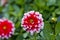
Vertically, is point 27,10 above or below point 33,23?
above

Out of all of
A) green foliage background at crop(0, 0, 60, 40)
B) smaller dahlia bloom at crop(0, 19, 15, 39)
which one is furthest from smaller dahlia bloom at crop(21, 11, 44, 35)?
smaller dahlia bloom at crop(0, 19, 15, 39)

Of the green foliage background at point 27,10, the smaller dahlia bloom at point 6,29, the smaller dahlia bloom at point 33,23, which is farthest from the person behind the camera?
the green foliage background at point 27,10

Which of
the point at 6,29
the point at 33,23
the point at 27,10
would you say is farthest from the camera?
the point at 27,10

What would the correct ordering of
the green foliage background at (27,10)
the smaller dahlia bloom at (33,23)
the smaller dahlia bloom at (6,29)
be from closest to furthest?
the smaller dahlia bloom at (33,23) < the smaller dahlia bloom at (6,29) < the green foliage background at (27,10)

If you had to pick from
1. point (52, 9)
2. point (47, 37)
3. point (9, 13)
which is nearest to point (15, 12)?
point (9, 13)

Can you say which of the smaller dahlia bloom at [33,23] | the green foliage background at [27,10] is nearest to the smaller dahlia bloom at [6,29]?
the green foliage background at [27,10]

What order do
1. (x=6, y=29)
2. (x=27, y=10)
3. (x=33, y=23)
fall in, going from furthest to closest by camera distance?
(x=27, y=10) < (x=6, y=29) < (x=33, y=23)

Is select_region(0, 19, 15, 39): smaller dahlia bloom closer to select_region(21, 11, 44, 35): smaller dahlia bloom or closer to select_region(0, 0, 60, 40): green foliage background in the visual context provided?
select_region(0, 0, 60, 40): green foliage background

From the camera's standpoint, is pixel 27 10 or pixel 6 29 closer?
pixel 6 29

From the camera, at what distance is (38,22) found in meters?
1.78

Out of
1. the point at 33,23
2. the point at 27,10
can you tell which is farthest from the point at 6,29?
the point at 27,10

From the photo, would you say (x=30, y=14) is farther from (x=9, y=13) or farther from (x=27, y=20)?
(x=9, y=13)

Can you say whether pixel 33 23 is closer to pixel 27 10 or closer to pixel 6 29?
pixel 6 29

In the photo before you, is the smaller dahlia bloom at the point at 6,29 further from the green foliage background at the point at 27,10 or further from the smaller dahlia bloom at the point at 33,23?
the smaller dahlia bloom at the point at 33,23
